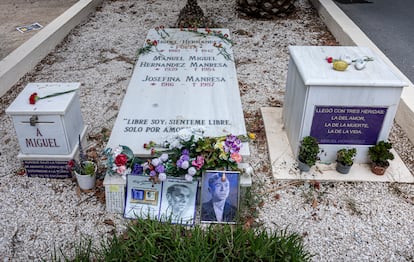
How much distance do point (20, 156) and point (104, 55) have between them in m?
2.71

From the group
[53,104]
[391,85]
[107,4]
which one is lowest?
[107,4]

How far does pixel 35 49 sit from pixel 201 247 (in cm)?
407

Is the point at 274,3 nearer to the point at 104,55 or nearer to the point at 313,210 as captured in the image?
the point at 104,55

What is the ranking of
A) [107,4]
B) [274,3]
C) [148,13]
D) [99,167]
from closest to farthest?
[99,167] < [274,3] < [148,13] < [107,4]

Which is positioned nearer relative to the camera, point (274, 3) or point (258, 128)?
point (258, 128)

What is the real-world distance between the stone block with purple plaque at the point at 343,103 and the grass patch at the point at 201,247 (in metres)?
1.10

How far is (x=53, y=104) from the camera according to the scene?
294 cm

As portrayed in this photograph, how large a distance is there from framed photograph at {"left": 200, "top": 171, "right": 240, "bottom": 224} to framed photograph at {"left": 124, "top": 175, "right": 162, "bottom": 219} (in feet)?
1.11

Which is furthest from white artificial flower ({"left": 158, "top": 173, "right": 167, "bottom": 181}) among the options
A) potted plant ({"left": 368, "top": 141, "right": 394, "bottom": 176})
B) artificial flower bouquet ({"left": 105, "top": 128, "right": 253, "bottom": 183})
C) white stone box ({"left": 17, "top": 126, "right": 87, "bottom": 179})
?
potted plant ({"left": 368, "top": 141, "right": 394, "bottom": 176})

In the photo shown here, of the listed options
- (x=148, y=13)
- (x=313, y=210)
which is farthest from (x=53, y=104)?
(x=148, y=13)

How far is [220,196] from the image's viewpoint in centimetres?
274

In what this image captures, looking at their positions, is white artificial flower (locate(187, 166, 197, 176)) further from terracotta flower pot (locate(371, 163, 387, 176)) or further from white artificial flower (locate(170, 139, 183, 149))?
terracotta flower pot (locate(371, 163, 387, 176))

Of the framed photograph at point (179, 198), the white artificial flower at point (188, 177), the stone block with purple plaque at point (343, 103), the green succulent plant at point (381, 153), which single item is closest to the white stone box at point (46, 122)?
the framed photograph at point (179, 198)

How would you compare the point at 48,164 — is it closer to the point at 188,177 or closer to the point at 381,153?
the point at 188,177
